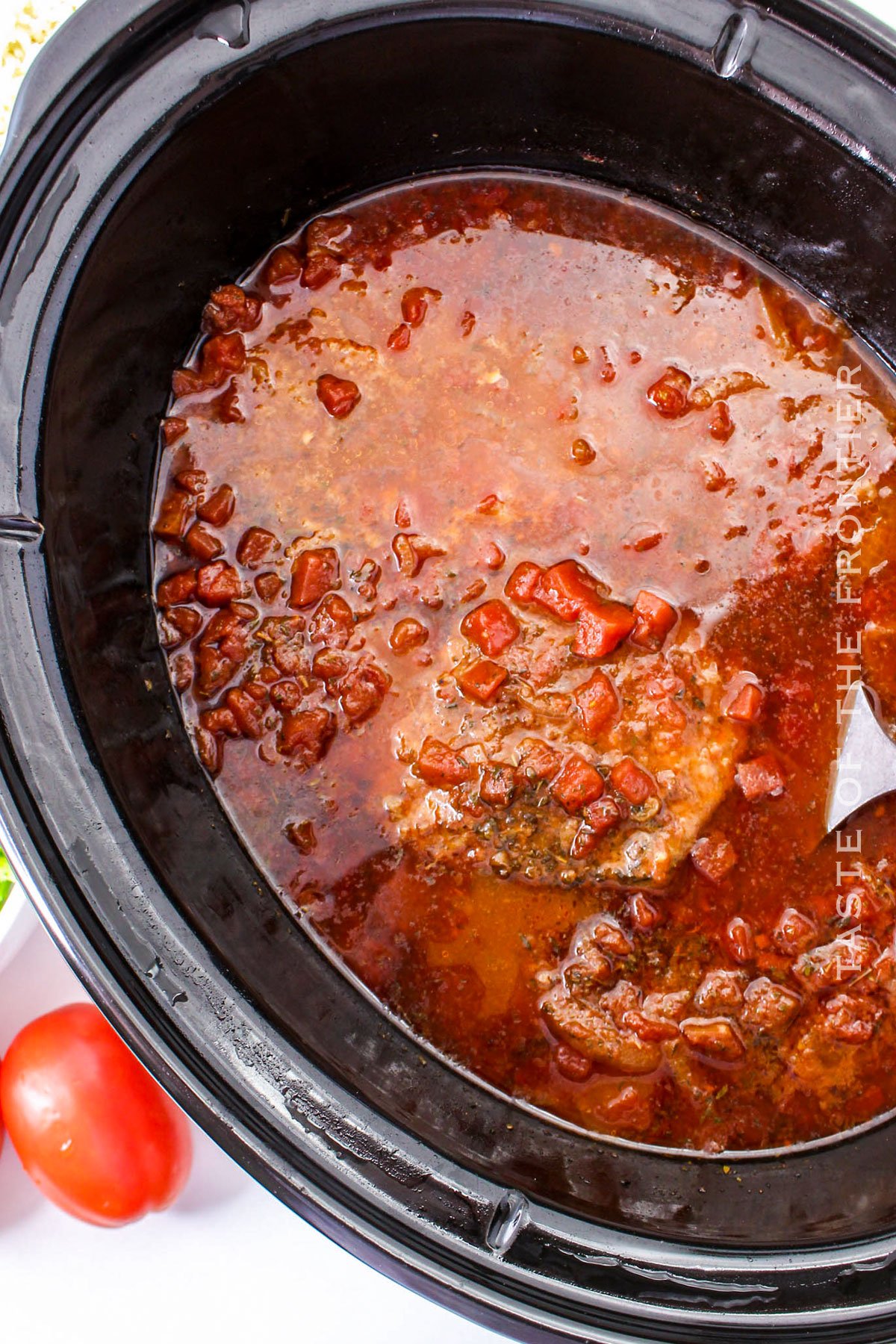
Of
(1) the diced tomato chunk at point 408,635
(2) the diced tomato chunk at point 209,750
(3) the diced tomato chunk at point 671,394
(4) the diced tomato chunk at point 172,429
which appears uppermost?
(3) the diced tomato chunk at point 671,394

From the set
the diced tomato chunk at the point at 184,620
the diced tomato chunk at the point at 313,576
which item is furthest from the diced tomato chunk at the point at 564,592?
the diced tomato chunk at the point at 184,620

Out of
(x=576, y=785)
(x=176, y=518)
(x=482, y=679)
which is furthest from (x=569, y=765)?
(x=176, y=518)

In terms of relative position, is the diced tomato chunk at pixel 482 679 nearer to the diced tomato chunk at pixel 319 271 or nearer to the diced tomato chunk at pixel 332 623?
the diced tomato chunk at pixel 332 623

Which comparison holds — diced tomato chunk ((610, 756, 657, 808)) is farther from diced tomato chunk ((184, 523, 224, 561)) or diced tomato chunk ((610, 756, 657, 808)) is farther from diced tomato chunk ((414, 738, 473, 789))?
diced tomato chunk ((184, 523, 224, 561))

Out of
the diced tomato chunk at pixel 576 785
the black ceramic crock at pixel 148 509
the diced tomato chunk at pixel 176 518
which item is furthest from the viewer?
the diced tomato chunk at pixel 176 518

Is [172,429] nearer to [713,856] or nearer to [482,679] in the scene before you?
[482,679]
